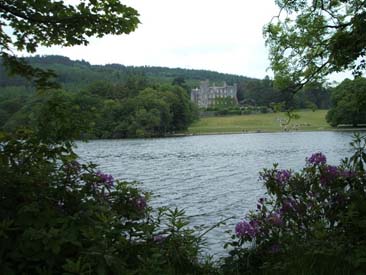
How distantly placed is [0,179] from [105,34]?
7.46ft

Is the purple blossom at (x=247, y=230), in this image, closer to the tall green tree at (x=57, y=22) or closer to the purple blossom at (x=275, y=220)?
the purple blossom at (x=275, y=220)

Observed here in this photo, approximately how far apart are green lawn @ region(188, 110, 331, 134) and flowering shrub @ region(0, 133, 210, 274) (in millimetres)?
116371

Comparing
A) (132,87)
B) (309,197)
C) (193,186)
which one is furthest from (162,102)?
(309,197)

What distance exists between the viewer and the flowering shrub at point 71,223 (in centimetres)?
376

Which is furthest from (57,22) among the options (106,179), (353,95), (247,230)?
(353,95)

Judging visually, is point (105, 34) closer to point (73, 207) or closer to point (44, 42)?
point (44, 42)

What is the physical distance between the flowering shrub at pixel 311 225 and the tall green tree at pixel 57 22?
315cm

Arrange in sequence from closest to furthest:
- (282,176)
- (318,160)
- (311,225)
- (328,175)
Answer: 1. (311,225)
2. (328,175)
3. (318,160)
4. (282,176)

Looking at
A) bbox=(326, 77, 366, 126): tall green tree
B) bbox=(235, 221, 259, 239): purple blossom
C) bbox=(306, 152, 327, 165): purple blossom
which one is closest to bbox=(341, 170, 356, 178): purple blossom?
bbox=(306, 152, 327, 165): purple blossom

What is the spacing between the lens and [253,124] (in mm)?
146750

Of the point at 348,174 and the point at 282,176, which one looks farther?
the point at 282,176

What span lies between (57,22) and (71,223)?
2460 millimetres

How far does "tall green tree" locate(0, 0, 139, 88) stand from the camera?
16.9 ft

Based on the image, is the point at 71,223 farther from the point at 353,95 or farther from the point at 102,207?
the point at 353,95
